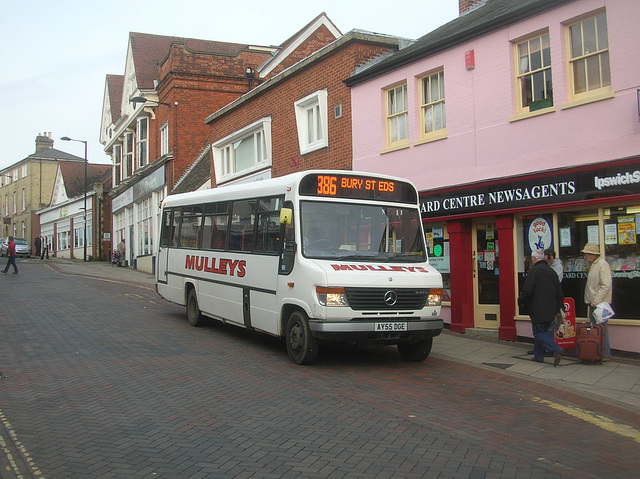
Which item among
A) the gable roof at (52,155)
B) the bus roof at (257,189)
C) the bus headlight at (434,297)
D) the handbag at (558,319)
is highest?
the gable roof at (52,155)

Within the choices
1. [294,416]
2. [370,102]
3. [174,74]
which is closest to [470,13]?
[370,102]

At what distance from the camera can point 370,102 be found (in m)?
14.8

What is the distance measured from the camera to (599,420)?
6.39 metres

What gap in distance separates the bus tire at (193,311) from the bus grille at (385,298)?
534 cm

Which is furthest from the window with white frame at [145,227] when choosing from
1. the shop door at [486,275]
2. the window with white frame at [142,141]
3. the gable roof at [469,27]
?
the shop door at [486,275]

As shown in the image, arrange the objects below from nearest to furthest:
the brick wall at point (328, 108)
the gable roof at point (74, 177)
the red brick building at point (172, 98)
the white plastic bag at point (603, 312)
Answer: the white plastic bag at point (603, 312) → the brick wall at point (328, 108) → the red brick building at point (172, 98) → the gable roof at point (74, 177)

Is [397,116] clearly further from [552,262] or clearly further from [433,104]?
[552,262]

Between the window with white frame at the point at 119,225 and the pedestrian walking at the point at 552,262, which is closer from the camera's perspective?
the pedestrian walking at the point at 552,262

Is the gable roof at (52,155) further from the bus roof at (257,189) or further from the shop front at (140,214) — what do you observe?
the bus roof at (257,189)

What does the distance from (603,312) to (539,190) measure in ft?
8.26

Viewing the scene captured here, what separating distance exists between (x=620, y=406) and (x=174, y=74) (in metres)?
27.6

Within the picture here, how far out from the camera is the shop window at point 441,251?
13.0 meters

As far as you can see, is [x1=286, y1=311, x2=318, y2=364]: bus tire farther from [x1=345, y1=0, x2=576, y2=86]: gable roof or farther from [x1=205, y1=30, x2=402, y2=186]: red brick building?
[x1=205, y1=30, x2=402, y2=186]: red brick building

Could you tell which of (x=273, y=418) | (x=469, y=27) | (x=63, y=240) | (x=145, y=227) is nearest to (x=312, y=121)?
(x=469, y=27)
